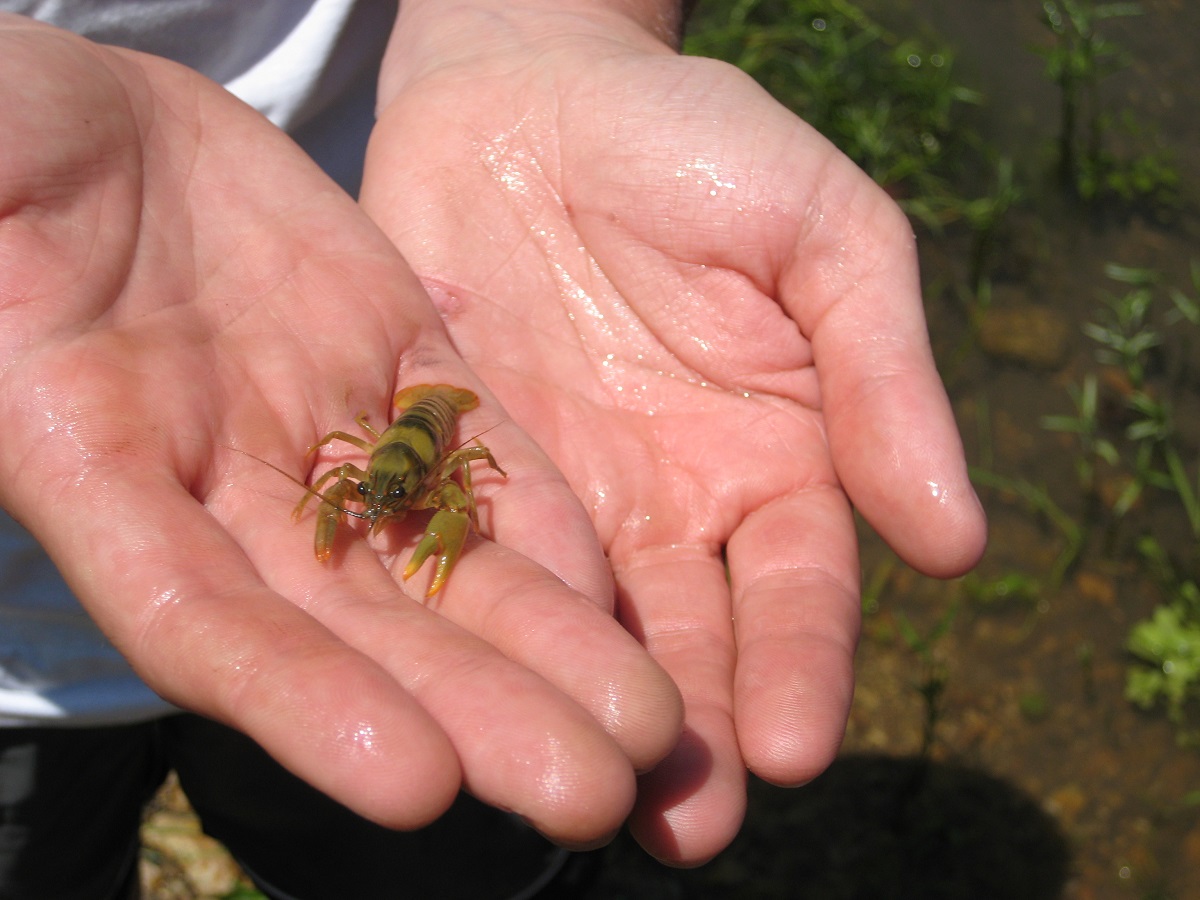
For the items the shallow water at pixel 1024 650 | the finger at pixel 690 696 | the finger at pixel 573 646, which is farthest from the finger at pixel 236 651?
the shallow water at pixel 1024 650

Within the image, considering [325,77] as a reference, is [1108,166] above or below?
below

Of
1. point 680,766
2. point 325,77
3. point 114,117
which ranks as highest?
point 114,117

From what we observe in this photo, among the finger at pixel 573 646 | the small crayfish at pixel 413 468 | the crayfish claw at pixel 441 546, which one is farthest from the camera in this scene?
the small crayfish at pixel 413 468

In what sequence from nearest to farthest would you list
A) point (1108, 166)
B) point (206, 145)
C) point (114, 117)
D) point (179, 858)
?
point (114, 117) → point (206, 145) → point (179, 858) → point (1108, 166)

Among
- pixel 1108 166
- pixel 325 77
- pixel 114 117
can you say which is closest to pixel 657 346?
pixel 325 77

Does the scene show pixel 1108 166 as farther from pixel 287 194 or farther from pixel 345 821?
pixel 345 821

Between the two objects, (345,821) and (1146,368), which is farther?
(1146,368)

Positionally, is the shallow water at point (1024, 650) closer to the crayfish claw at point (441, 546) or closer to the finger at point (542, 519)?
the finger at point (542, 519)
